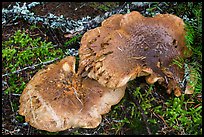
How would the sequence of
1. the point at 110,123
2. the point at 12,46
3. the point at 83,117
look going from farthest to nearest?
1. the point at 12,46
2. the point at 110,123
3. the point at 83,117

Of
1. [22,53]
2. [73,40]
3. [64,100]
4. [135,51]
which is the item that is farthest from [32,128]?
[135,51]

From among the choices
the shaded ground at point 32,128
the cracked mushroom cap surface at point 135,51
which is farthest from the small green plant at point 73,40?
the cracked mushroom cap surface at point 135,51

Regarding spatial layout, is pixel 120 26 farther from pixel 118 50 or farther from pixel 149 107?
pixel 149 107

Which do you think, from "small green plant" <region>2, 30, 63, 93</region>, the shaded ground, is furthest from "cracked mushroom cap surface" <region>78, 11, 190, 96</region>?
"small green plant" <region>2, 30, 63, 93</region>

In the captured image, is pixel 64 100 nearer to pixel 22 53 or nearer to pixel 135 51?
pixel 135 51

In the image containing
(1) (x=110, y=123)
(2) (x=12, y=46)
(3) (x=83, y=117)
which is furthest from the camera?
(2) (x=12, y=46)

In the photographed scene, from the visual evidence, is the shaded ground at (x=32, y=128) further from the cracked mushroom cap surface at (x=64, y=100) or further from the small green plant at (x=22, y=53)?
the cracked mushroom cap surface at (x=64, y=100)

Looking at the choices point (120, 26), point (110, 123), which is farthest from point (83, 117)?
point (120, 26)
